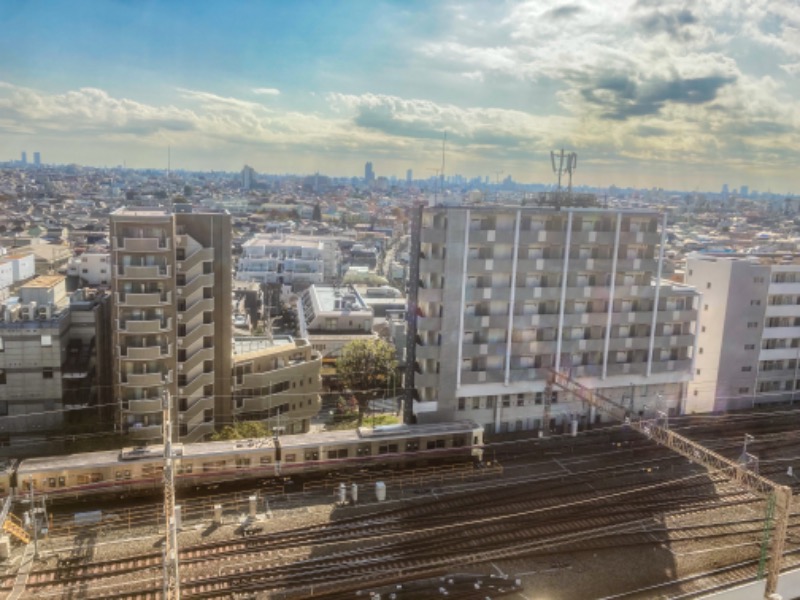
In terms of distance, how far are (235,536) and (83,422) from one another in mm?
8556

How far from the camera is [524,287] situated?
70.4 ft

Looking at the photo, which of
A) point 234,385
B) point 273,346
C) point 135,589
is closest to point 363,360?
point 273,346

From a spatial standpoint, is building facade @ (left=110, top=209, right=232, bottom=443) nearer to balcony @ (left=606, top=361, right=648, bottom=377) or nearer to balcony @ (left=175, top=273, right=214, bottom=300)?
balcony @ (left=175, top=273, right=214, bottom=300)

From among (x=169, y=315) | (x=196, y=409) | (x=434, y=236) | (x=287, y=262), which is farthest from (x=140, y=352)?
(x=287, y=262)

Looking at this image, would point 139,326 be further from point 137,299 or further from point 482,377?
point 482,377

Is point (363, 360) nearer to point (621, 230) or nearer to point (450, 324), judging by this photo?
point (450, 324)

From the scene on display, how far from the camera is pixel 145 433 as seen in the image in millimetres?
20109

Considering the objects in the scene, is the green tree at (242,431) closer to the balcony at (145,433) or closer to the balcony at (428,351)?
the balcony at (145,433)

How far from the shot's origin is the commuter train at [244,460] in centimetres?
1656

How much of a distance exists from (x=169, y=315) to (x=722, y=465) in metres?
16.9

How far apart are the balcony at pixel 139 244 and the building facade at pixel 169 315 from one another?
28mm

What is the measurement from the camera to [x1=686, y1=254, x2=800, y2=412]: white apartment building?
977 inches

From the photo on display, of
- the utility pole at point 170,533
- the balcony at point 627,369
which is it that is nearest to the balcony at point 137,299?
the utility pole at point 170,533

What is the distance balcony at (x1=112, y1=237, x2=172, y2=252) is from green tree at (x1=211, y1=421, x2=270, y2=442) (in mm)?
5902
